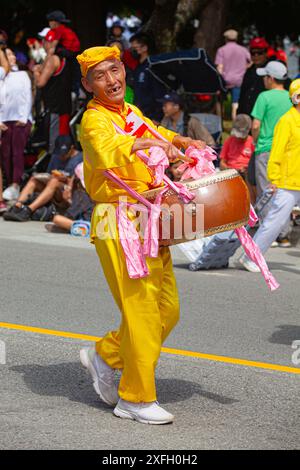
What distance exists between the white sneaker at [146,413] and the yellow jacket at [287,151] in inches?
214

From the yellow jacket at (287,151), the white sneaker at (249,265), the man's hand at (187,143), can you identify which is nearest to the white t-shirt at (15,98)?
the white sneaker at (249,265)

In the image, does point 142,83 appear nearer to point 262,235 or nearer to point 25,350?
point 262,235

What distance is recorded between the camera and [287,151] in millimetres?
11297

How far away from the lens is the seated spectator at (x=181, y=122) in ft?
47.4

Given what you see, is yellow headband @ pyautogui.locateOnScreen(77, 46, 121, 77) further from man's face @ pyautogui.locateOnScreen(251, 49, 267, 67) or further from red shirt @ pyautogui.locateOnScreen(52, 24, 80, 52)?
red shirt @ pyautogui.locateOnScreen(52, 24, 80, 52)

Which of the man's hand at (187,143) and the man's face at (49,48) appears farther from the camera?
the man's face at (49,48)

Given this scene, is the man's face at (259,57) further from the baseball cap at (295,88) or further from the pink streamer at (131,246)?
the pink streamer at (131,246)

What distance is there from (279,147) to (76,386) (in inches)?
196

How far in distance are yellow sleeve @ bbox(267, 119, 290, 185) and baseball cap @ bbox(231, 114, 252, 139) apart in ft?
9.49

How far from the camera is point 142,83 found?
54.4 ft

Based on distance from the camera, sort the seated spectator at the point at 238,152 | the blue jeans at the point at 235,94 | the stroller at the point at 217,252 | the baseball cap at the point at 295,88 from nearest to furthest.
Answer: the baseball cap at the point at 295,88 → the stroller at the point at 217,252 → the seated spectator at the point at 238,152 → the blue jeans at the point at 235,94

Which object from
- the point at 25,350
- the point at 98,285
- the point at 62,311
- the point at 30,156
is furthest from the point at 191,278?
the point at 30,156

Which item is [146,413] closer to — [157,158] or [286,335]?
[157,158]

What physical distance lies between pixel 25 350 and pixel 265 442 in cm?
239
